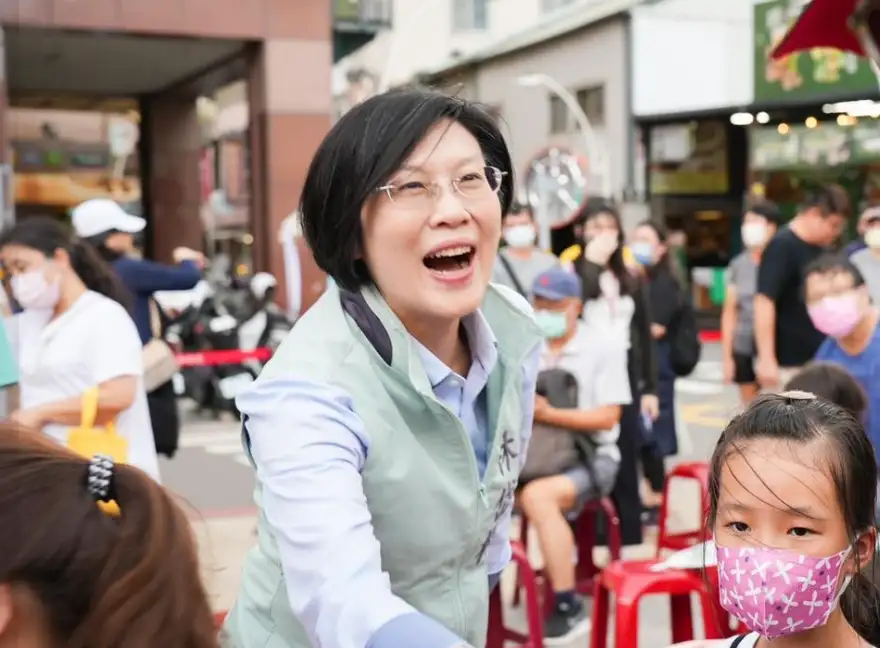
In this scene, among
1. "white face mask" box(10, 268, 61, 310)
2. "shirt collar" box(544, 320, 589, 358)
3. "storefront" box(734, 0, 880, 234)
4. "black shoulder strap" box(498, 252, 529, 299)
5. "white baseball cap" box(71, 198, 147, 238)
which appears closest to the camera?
"white face mask" box(10, 268, 61, 310)

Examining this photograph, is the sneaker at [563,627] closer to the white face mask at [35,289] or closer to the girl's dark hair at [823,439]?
A: the white face mask at [35,289]

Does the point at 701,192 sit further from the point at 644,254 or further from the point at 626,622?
the point at 626,622

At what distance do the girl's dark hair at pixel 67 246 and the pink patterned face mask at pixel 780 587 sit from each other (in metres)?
2.96

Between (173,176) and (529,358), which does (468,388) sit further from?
(173,176)

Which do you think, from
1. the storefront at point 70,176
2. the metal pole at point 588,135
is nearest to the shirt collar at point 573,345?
the storefront at point 70,176

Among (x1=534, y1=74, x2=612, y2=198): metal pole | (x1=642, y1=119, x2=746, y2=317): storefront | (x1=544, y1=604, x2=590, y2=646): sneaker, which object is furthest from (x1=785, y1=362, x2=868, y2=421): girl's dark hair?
(x1=534, y1=74, x2=612, y2=198): metal pole

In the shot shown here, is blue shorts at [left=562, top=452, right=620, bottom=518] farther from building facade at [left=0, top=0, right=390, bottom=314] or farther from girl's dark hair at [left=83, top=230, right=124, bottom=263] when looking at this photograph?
building facade at [left=0, top=0, right=390, bottom=314]

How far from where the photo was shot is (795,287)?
19.5ft

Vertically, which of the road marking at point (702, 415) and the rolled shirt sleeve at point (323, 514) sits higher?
the rolled shirt sleeve at point (323, 514)

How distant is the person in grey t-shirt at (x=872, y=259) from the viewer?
6.41m

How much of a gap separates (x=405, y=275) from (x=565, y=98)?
20.9 m

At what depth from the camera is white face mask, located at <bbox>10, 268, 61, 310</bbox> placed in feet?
12.9

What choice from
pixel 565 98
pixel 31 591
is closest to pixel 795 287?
pixel 31 591

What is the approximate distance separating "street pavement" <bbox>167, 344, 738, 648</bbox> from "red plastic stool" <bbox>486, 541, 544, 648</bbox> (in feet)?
1.67
